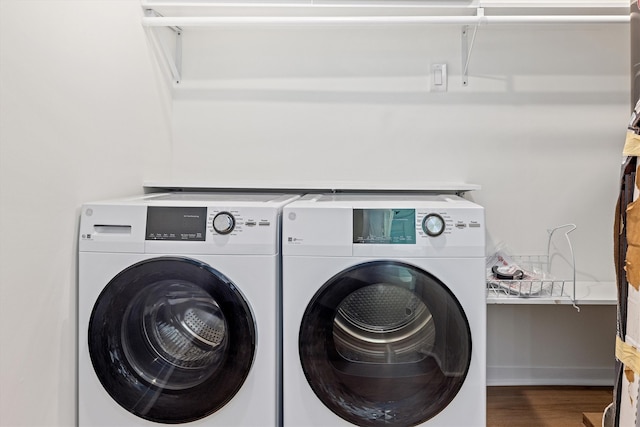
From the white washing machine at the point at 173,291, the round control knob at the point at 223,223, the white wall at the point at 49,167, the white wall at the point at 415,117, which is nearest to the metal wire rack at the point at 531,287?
the white wall at the point at 415,117

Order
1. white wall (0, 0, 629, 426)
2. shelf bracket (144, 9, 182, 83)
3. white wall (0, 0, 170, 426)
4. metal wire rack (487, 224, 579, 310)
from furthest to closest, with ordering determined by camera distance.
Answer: white wall (0, 0, 629, 426) < shelf bracket (144, 9, 182, 83) < metal wire rack (487, 224, 579, 310) < white wall (0, 0, 170, 426)

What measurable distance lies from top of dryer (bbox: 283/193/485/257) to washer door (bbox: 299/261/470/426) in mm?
66

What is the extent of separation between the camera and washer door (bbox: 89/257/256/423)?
1301 mm

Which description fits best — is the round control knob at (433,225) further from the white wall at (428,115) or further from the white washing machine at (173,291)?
the white wall at (428,115)

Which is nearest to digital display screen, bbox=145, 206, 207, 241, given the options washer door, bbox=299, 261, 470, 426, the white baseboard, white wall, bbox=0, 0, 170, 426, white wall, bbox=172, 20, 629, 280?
white wall, bbox=0, 0, 170, 426

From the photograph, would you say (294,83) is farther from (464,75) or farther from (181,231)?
(181,231)

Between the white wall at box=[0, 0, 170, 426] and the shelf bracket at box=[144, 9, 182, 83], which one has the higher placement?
the shelf bracket at box=[144, 9, 182, 83]

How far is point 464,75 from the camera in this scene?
6.73 feet

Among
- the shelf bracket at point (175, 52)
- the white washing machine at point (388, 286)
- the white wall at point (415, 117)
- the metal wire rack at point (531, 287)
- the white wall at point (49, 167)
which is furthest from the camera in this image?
the white wall at point (415, 117)

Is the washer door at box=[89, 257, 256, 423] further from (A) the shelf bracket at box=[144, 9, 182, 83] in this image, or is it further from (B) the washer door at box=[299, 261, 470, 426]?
(A) the shelf bracket at box=[144, 9, 182, 83]

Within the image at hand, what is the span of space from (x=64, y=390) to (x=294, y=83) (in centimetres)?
156

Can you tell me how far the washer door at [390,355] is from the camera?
1.30m

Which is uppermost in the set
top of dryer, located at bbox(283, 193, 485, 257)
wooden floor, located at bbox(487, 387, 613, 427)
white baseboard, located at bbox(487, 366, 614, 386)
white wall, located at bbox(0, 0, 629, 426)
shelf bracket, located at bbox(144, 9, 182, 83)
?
shelf bracket, located at bbox(144, 9, 182, 83)

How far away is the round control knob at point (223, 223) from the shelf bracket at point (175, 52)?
1045 mm
